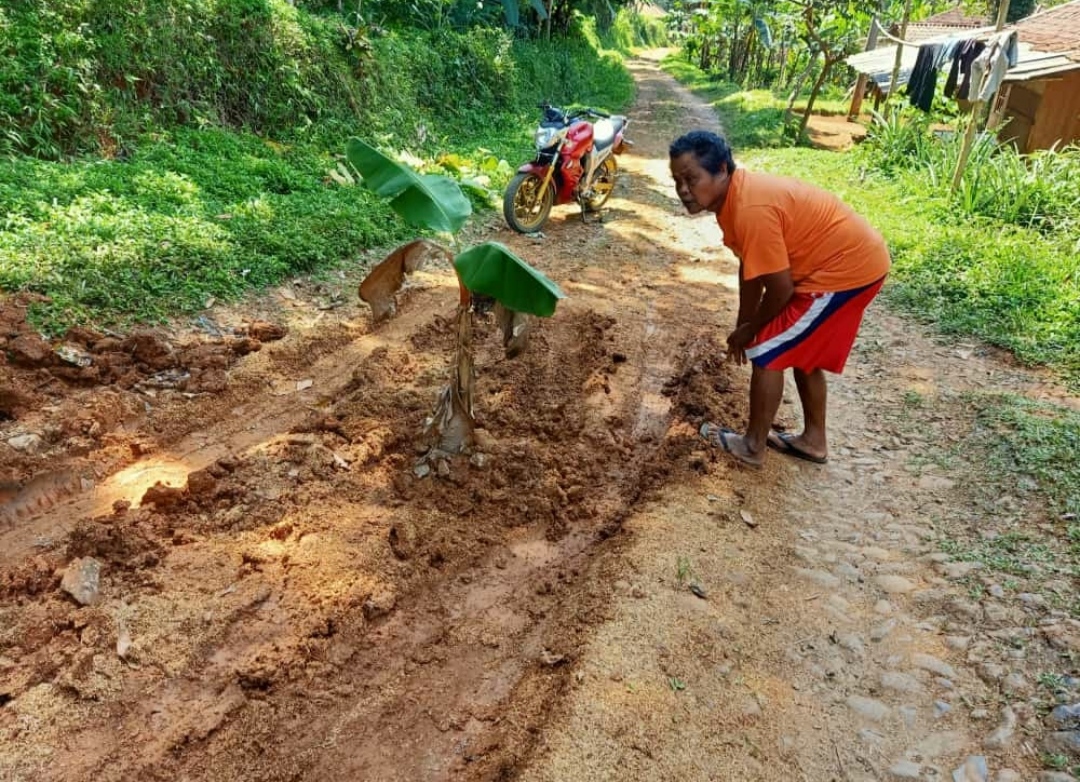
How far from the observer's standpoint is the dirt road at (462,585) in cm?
229

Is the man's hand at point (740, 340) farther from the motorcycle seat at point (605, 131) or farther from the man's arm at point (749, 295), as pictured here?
the motorcycle seat at point (605, 131)

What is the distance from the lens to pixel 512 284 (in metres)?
2.99

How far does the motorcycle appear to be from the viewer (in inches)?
295

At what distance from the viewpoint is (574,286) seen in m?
6.33

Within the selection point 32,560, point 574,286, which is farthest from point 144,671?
point 574,286

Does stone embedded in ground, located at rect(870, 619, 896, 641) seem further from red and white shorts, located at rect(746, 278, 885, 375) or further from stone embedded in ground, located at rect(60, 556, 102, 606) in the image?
stone embedded in ground, located at rect(60, 556, 102, 606)

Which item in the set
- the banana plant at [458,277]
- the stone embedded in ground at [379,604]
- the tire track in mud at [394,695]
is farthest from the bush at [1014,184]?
the stone embedded in ground at [379,604]

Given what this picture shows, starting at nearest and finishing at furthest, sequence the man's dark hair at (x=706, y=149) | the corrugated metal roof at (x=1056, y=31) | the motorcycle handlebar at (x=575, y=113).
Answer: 1. the man's dark hair at (x=706, y=149)
2. the motorcycle handlebar at (x=575, y=113)
3. the corrugated metal roof at (x=1056, y=31)

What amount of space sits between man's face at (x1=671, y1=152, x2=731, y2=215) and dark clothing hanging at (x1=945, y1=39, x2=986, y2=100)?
346 inches

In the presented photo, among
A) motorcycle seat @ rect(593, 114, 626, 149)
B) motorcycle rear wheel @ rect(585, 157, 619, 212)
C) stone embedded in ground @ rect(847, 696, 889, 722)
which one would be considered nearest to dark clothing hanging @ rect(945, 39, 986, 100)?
motorcycle seat @ rect(593, 114, 626, 149)

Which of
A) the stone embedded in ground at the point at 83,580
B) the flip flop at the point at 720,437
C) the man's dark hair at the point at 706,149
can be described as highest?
the man's dark hair at the point at 706,149

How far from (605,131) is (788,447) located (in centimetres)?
573

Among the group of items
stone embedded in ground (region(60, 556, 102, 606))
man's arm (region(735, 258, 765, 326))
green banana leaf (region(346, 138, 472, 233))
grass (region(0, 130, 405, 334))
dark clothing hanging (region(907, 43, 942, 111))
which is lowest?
stone embedded in ground (region(60, 556, 102, 606))

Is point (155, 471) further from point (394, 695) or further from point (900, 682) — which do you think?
point (900, 682)
